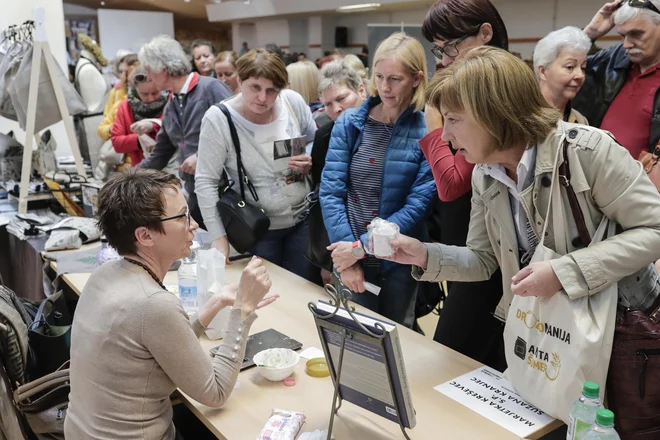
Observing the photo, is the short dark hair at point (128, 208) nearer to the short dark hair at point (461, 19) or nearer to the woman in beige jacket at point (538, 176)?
the woman in beige jacket at point (538, 176)

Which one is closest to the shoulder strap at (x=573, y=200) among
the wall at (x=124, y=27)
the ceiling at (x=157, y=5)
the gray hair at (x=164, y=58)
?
the gray hair at (x=164, y=58)

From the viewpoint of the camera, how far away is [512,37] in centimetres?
871

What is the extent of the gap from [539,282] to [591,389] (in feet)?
0.89

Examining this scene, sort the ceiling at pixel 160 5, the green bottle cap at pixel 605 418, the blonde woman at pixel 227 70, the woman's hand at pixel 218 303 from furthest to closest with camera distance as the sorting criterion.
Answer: the ceiling at pixel 160 5, the blonde woman at pixel 227 70, the woman's hand at pixel 218 303, the green bottle cap at pixel 605 418

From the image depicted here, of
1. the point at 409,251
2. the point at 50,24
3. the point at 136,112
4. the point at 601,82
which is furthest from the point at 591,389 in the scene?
the point at 50,24

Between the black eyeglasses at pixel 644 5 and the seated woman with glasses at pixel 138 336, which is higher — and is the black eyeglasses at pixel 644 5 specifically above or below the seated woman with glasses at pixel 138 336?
above

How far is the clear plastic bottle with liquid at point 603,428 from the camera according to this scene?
1217 mm

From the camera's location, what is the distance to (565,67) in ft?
7.50

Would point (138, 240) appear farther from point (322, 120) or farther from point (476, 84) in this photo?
point (322, 120)

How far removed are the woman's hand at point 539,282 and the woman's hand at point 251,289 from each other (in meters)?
0.72

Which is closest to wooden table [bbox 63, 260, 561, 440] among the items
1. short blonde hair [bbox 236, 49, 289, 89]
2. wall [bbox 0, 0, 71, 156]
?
short blonde hair [bbox 236, 49, 289, 89]

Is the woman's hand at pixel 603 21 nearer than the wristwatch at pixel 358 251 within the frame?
No

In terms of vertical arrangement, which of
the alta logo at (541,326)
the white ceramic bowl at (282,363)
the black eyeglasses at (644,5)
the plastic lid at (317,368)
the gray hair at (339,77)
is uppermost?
the black eyeglasses at (644,5)

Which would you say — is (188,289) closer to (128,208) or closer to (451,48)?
(128,208)
